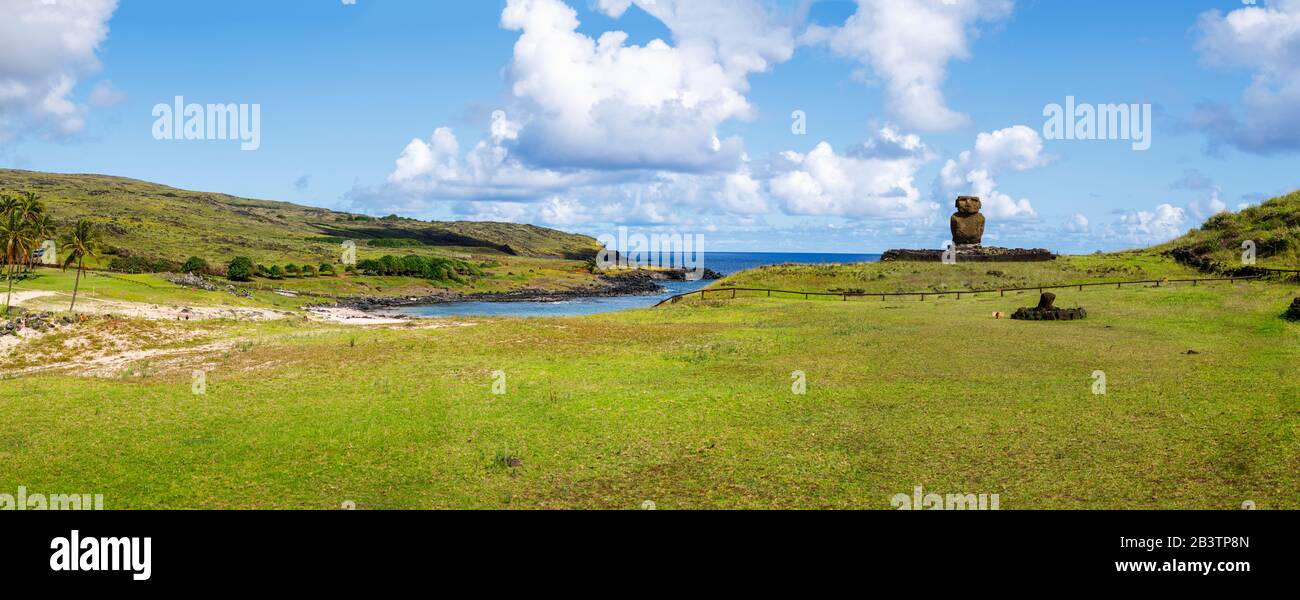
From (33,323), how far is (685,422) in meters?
39.2

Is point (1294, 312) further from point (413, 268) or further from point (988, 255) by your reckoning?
point (413, 268)

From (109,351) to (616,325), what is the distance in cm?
2490

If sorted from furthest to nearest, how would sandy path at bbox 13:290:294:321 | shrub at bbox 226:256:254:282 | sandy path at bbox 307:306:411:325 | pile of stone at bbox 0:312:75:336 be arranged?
1. shrub at bbox 226:256:254:282
2. sandy path at bbox 307:306:411:325
3. sandy path at bbox 13:290:294:321
4. pile of stone at bbox 0:312:75:336

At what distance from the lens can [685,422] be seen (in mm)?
19047

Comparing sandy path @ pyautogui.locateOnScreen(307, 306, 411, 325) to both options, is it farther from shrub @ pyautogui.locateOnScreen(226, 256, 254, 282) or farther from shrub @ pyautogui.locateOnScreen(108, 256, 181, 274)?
shrub @ pyautogui.locateOnScreen(108, 256, 181, 274)

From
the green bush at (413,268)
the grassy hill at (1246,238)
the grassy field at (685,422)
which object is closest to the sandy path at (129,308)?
the grassy field at (685,422)

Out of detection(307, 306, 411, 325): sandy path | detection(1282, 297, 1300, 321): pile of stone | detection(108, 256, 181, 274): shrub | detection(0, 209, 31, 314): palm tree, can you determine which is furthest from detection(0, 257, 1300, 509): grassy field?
detection(108, 256, 181, 274): shrub

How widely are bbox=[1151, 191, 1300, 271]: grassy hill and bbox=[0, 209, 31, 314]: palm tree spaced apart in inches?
3548

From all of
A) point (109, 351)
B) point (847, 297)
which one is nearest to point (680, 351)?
point (109, 351)

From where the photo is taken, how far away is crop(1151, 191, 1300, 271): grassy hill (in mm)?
57125

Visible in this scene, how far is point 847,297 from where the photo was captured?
60.2 meters

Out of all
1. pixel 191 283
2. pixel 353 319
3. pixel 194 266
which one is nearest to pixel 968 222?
pixel 353 319

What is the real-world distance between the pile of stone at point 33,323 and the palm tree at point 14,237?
582 inches

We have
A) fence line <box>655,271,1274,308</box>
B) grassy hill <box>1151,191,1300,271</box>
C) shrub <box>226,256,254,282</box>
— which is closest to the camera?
fence line <box>655,271,1274,308</box>
